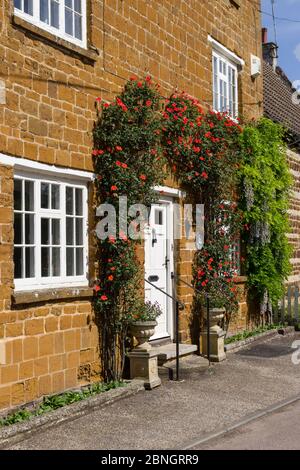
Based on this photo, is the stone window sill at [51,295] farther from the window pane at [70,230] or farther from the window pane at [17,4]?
the window pane at [17,4]

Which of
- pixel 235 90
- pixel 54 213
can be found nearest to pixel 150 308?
pixel 54 213

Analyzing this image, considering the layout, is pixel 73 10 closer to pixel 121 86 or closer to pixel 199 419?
pixel 121 86

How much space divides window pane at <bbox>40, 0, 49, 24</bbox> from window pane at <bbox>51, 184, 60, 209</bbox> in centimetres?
209

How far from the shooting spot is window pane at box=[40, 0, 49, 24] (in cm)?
812

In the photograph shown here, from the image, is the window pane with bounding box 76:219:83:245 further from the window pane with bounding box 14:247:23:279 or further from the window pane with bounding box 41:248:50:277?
the window pane with bounding box 14:247:23:279

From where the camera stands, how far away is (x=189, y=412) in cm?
752

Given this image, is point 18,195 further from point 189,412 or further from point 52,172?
point 189,412

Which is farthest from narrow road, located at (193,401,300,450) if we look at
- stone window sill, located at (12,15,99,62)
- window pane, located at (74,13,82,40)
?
window pane, located at (74,13,82,40)

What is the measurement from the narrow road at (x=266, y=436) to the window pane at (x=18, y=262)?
117 inches

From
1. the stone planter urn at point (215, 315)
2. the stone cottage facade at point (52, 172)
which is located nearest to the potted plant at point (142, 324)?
the stone cottage facade at point (52, 172)

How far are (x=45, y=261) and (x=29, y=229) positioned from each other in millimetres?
493

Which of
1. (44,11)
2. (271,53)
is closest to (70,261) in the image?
(44,11)
